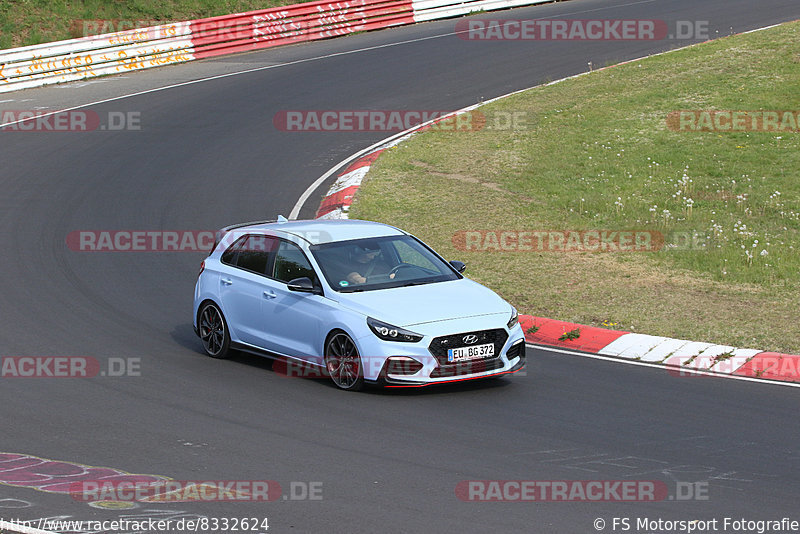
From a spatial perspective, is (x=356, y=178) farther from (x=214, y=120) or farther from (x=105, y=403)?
(x=105, y=403)

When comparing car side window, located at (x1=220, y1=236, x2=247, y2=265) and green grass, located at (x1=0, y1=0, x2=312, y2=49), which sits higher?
green grass, located at (x1=0, y1=0, x2=312, y2=49)

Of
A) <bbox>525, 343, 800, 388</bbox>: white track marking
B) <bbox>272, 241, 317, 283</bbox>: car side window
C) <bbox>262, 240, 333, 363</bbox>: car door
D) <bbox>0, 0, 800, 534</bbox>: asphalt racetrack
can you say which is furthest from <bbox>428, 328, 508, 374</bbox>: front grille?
<bbox>525, 343, 800, 388</bbox>: white track marking

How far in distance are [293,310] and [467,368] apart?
82.1 inches

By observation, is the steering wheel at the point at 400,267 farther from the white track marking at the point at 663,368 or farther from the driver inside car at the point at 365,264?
the white track marking at the point at 663,368

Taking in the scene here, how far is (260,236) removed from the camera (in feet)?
Answer: 41.5

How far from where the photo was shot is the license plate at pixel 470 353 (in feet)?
35.4

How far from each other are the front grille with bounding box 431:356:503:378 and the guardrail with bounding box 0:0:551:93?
875 inches

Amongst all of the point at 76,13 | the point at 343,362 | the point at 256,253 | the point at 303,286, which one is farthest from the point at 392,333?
the point at 76,13

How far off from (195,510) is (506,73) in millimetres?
23878

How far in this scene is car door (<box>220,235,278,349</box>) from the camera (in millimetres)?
12156

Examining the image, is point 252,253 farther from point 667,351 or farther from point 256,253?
point 667,351

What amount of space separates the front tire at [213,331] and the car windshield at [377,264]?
1.57m

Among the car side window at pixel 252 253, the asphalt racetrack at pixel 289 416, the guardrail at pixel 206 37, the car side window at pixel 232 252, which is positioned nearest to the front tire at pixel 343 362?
the asphalt racetrack at pixel 289 416

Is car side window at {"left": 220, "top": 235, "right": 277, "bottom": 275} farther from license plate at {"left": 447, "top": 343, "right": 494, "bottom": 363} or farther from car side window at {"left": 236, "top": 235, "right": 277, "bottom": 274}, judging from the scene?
license plate at {"left": 447, "top": 343, "right": 494, "bottom": 363}
